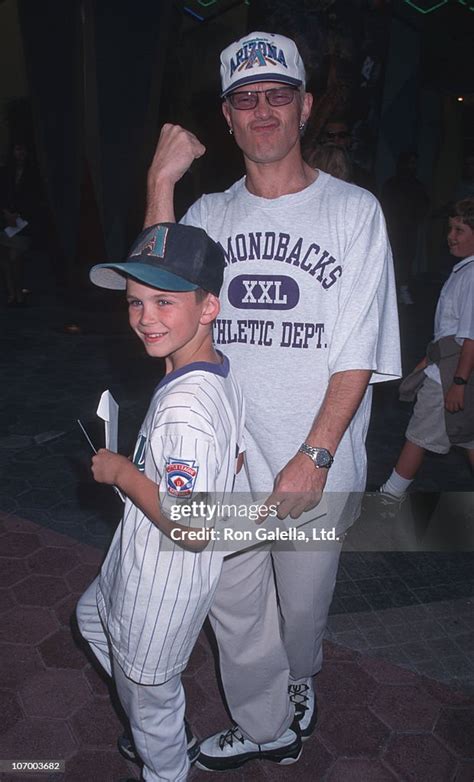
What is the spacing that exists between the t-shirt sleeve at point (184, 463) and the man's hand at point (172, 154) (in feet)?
3.40

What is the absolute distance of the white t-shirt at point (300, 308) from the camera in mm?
2164

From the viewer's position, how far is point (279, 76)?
7.20 feet

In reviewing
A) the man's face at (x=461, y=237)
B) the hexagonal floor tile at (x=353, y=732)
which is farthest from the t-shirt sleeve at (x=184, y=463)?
the man's face at (x=461, y=237)

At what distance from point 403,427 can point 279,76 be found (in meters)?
4.85

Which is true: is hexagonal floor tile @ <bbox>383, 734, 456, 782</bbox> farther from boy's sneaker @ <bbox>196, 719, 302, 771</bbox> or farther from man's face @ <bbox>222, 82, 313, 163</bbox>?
man's face @ <bbox>222, 82, 313, 163</bbox>

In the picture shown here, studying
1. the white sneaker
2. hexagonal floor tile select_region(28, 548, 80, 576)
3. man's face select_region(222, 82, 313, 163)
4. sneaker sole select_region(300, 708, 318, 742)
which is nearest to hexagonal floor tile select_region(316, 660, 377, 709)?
sneaker sole select_region(300, 708, 318, 742)

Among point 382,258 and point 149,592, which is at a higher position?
point 382,258

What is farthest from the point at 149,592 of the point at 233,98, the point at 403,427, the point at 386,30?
the point at 386,30

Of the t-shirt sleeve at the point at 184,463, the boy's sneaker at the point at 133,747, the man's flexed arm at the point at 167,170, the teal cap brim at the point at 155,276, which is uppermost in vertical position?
the man's flexed arm at the point at 167,170

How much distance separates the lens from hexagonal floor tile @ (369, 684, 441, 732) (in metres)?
2.92

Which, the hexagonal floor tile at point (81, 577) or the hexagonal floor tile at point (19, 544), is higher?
the hexagonal floor tile at point (19, 544)

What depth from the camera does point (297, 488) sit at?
2.04 m

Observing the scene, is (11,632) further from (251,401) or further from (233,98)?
(233,98)

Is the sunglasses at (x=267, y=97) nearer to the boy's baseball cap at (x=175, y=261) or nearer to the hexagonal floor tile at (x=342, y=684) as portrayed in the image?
the boy's baseball cap at (x=175, y=261)
